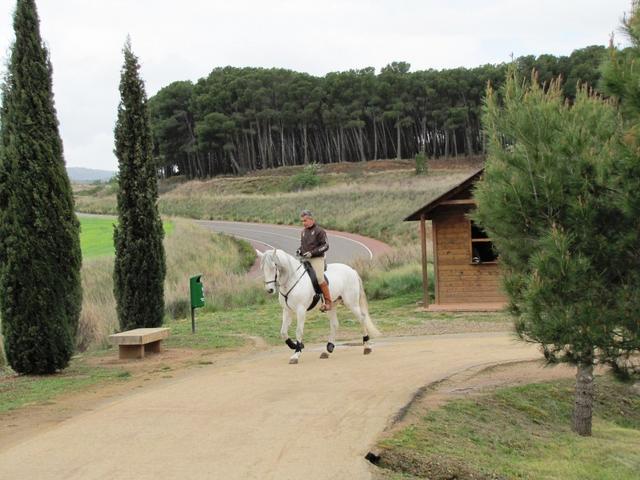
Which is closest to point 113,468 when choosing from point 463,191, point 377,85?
point 463,191

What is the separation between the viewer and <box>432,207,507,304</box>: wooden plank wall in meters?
22.3

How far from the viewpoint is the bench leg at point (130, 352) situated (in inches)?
563

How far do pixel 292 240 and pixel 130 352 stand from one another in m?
31.5

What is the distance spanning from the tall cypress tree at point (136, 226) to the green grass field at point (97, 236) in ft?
65.7

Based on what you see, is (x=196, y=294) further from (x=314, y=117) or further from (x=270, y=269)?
(x=314, y=117)

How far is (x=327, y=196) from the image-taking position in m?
A: 66.2

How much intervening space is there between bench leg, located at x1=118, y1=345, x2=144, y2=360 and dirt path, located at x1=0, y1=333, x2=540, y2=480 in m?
2.10

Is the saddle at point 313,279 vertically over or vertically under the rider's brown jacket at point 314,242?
under

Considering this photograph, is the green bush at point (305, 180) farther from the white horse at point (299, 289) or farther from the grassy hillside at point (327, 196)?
the white horse at point (299, 289)

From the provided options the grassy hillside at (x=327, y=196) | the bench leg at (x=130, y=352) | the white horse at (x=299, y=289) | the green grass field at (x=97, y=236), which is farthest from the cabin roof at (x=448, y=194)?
the grassy hillside at (x=327, y=196)

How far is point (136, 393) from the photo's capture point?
1058 cm

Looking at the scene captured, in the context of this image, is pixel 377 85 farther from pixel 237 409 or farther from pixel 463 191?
pixel 237 409

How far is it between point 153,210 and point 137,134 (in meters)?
1.72

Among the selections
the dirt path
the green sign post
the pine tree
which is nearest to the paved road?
the green sign post
